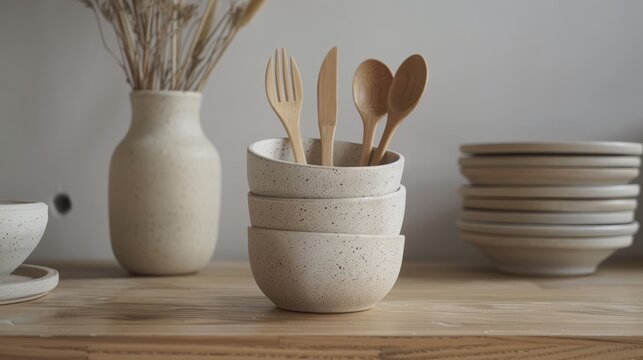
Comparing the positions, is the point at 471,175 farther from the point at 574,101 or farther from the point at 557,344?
the point at 557,344

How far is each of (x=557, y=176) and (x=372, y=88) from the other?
0.32 m

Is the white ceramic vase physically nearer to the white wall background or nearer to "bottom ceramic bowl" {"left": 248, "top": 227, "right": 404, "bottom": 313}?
the white wall background

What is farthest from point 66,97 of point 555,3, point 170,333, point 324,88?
point 555,3

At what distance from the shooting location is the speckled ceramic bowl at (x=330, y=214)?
0.68m

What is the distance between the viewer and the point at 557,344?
0.62m

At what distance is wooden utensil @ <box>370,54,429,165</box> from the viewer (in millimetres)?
782

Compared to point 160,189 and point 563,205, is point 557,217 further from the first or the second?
point 160,189

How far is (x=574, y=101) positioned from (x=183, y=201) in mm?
689

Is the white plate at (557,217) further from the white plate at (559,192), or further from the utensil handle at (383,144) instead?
the utensil handle at (383,144)

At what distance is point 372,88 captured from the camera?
0.84 m

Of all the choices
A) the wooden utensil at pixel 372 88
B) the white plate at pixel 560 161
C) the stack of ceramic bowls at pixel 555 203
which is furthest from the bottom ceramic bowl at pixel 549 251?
the wooden utensil at pixel 372 88

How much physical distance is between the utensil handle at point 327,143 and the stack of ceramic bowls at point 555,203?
317 millimetres

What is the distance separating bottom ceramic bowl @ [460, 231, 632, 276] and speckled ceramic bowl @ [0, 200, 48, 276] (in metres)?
0.59

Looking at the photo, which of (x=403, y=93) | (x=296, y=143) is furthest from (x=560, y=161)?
(x=296, y=143)
